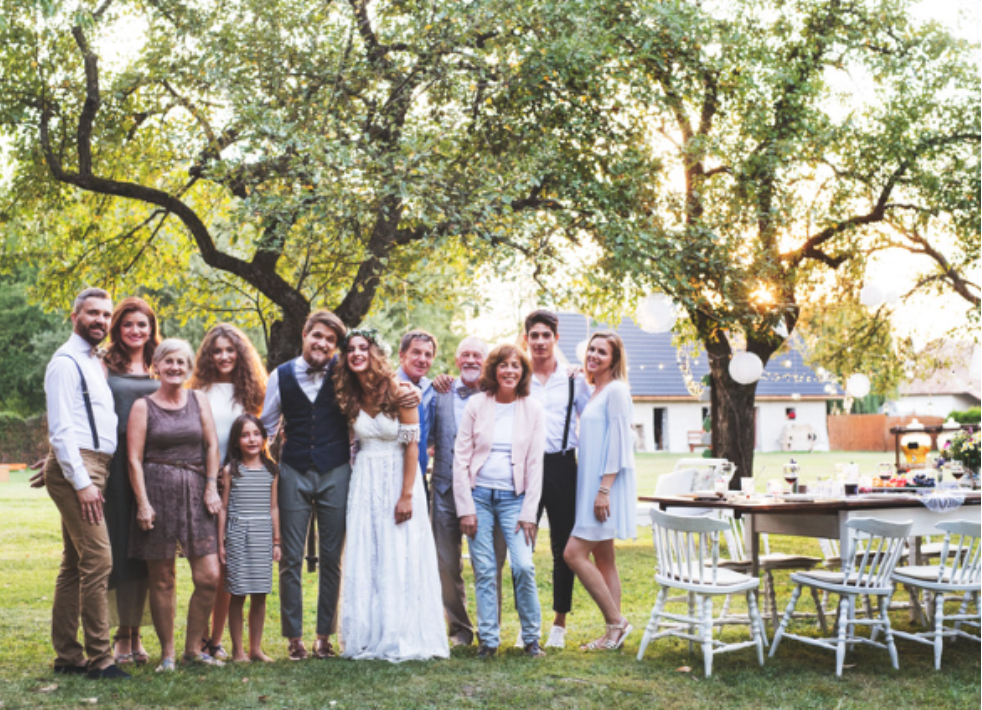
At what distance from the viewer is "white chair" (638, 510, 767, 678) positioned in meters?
5.56

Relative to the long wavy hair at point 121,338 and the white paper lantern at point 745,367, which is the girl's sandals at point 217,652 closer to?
the long wavy hair at point 121,338

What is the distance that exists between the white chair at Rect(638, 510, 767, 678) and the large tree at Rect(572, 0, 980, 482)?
3883 millimetres

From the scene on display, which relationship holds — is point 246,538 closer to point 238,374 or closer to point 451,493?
point 238,374

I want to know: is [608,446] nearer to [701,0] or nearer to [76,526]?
[76,526]

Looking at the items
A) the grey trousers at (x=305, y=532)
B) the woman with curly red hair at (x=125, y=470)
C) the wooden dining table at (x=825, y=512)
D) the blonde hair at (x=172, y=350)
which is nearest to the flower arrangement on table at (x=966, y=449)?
the wooden dining table at (x=825, y=512)

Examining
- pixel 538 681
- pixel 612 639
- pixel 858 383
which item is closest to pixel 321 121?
pixel 612 639

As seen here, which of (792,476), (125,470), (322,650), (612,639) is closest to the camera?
(125,470)

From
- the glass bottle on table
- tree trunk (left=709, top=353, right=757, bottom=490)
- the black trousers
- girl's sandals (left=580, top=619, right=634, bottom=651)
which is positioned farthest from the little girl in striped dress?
tree trunk (left=709, top=353, right=757, bottom=490)

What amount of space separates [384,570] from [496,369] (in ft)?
4.26

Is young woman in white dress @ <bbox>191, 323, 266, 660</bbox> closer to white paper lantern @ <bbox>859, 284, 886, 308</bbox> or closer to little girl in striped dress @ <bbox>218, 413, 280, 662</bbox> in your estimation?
little girl in striped dress @ <bbox>218, 413, 280, 662</bbox>

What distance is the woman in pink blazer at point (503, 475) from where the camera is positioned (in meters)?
5.74

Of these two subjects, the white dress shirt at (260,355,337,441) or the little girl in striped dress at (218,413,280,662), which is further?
the white dress shirt at (260,355,337,441)

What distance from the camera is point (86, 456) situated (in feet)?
16.4

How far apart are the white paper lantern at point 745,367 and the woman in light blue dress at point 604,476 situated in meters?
5.36
